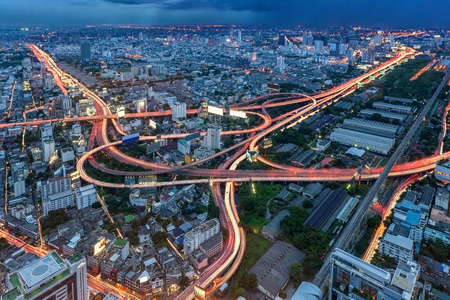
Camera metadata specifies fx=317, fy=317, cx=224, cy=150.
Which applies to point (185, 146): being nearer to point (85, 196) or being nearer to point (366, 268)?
point (85, 196)

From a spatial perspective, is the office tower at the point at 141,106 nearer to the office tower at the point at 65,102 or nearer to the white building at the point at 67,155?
the office tower at the point at 65,102

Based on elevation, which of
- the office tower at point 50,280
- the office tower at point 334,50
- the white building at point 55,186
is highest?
the office tower at point 334,50

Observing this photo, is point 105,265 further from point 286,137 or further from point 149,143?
point 286,137

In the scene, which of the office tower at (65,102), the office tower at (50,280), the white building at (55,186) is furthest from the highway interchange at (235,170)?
the office tower at (50,280)

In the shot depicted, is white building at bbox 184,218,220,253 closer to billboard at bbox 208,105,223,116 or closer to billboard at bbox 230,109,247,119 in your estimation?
billboard at bbox 208,105,223,116

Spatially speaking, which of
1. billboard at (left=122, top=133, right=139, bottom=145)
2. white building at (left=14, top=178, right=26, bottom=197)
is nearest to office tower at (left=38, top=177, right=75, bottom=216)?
white building at (left=14, top=178, right=26, bottom=197)

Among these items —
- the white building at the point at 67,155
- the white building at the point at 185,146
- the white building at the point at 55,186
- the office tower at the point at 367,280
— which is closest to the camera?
the office tower at the point at 367,280

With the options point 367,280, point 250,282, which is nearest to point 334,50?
point 250,282

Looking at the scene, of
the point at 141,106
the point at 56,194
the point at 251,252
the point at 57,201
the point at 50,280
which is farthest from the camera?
the point at 141,106
